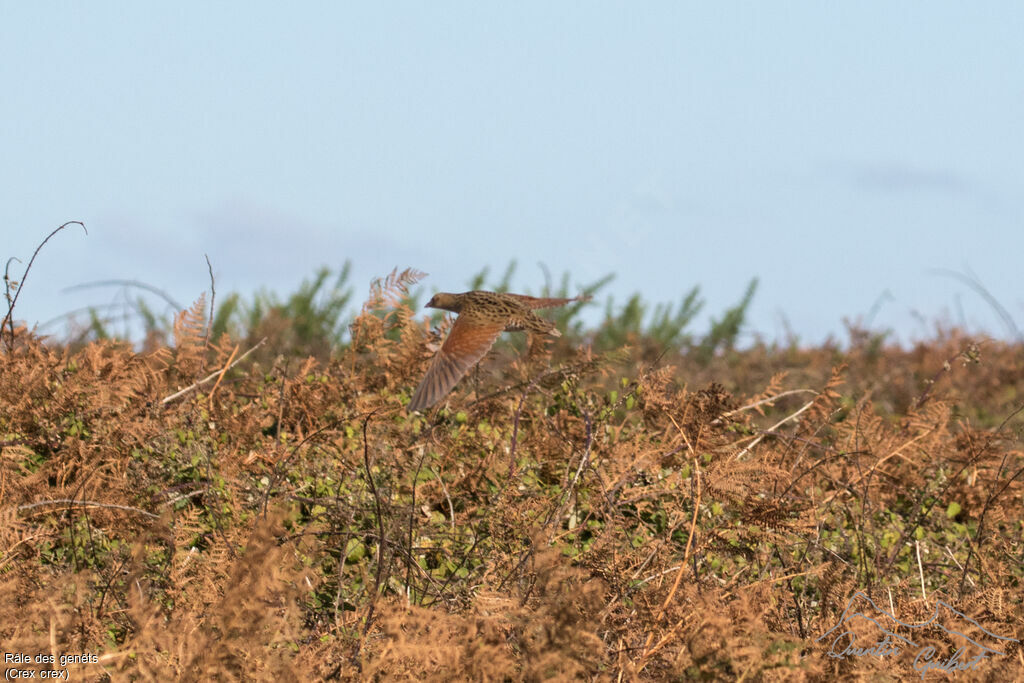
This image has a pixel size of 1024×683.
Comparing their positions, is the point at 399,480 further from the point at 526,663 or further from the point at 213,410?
the point at 526,663

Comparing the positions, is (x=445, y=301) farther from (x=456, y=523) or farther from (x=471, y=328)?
(x=456, y=523)

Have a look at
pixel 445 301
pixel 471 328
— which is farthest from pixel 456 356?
pixel 445 301

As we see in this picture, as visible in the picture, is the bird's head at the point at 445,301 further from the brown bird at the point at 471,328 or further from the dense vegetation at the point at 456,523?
the dense vegetation at the point at 456,523

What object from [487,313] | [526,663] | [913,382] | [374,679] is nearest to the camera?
[526,663]

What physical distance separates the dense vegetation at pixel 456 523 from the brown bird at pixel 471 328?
0.47 ft

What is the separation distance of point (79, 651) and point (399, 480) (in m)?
1.49

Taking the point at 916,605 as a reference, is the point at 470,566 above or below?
below

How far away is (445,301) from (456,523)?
1.44 m

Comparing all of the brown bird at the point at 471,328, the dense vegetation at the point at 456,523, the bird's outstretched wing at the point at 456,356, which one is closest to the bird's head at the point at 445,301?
the brown bird at the point at 471,328

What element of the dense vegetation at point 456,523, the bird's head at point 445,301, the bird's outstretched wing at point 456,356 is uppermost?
the bird's head at point 445,301

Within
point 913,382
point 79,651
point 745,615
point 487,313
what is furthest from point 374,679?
point 913,382

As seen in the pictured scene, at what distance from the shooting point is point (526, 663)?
2.58 metres

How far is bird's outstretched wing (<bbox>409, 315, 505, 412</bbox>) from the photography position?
402 centimetres

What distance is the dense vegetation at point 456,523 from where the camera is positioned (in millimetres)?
2637
